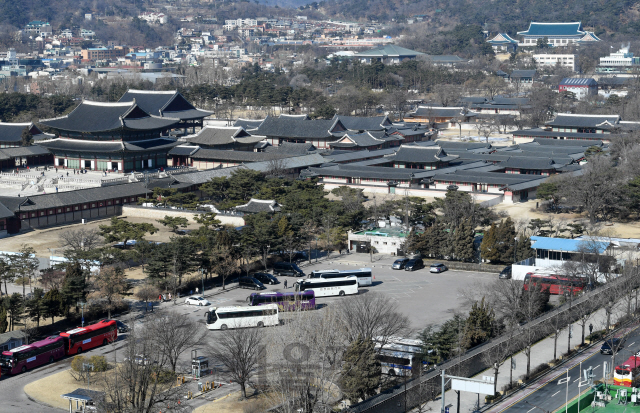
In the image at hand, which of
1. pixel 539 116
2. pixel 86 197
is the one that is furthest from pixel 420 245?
pixel 539 116

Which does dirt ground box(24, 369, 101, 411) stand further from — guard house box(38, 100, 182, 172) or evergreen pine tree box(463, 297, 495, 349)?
guard house box(38, 100, 182, 172)

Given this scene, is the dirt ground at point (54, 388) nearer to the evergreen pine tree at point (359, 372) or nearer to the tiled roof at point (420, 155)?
the evergreen pine tree at point (359, 372)

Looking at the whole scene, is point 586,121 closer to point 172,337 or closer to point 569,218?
point 569,218

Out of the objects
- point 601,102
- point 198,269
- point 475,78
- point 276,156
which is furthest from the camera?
point 475,78

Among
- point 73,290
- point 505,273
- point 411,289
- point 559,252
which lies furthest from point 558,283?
point 73,290

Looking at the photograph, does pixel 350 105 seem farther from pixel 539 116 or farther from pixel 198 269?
pixel 198 269

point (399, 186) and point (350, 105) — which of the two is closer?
point (399, 186)

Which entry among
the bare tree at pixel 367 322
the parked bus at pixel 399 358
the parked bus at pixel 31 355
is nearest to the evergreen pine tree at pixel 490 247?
the bare tree at pixel 367 322
